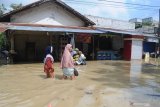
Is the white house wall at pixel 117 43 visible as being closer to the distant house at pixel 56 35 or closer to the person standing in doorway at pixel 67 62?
the distant house at pixel 56 35

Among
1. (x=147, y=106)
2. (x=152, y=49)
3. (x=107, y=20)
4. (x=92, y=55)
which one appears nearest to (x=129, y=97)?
(x=147, y=106)

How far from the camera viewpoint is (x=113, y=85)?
11.6 m

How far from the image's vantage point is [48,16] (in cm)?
2392

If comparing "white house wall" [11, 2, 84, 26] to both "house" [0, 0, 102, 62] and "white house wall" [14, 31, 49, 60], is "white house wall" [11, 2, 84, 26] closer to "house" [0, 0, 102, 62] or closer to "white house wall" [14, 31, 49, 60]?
"house" [0, 0, 102, 62]

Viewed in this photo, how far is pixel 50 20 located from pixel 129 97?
15.6m

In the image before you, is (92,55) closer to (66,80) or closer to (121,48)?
(121,48)

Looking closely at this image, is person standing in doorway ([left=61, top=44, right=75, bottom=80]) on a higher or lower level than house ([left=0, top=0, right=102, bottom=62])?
lower

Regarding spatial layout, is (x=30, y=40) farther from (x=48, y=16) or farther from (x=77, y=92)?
(x=77, y=92)

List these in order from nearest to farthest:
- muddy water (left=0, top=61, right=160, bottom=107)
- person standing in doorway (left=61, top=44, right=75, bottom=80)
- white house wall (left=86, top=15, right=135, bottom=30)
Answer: muddy water (left=0, top=61, right=160, bottom=107) < person standing in doorway (left=61, top=44, right=75, bottom=80) < white house wall (left=86, top=15, right=135, bottom=30)

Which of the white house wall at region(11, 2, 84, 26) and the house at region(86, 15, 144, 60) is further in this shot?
the house at region(86, 15, 144, 60)

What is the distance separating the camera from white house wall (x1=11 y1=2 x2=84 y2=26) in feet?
75.1

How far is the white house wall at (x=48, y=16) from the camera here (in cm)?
2289

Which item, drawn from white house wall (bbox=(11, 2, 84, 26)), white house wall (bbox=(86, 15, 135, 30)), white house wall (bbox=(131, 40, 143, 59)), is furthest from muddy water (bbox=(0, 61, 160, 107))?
white house wall (bbox=(86, 15, 135, 30))

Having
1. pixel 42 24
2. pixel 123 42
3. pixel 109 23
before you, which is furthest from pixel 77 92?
pixel 109 23
